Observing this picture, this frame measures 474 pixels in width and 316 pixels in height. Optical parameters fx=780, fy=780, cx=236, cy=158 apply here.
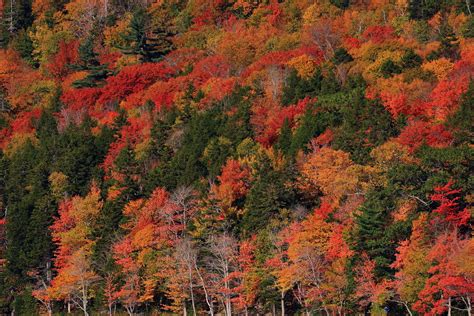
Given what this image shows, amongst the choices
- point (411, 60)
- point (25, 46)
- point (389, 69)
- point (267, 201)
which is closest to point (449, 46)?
point (411, 60)

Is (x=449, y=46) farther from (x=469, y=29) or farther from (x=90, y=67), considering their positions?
(x=90, y=67)

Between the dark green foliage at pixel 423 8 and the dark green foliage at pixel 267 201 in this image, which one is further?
the dark green foliage at pixel 423 8

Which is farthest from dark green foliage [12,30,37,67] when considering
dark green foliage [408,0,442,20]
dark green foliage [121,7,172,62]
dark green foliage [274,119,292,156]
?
dark green foliage [274,119,292,156]

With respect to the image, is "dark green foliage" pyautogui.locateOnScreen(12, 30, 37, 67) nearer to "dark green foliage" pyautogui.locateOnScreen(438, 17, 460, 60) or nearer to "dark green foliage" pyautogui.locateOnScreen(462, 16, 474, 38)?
"dark green foliage" pyautogui.locateOnScreen(438, 17, 460, 60)

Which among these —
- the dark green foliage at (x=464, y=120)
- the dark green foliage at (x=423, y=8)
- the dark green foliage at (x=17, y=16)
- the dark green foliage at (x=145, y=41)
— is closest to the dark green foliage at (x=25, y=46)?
the dark green foliage at (x=17, y=16)

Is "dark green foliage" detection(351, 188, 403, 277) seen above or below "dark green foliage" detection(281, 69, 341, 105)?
above

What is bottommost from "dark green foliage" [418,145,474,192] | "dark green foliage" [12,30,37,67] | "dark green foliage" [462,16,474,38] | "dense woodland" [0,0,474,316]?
"dark green foliage" [12,30,37,67]

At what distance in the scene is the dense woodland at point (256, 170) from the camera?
5934 cm

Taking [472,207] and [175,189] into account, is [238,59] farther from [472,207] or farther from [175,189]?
[472,207]

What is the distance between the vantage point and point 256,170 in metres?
78.6

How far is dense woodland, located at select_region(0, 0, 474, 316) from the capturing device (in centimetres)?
5934

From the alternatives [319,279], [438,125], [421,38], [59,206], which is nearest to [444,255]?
[319,279]

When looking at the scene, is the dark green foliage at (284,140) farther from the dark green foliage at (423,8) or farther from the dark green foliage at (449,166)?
the dark green foliage at (423,8)

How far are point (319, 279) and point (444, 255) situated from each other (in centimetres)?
1258
